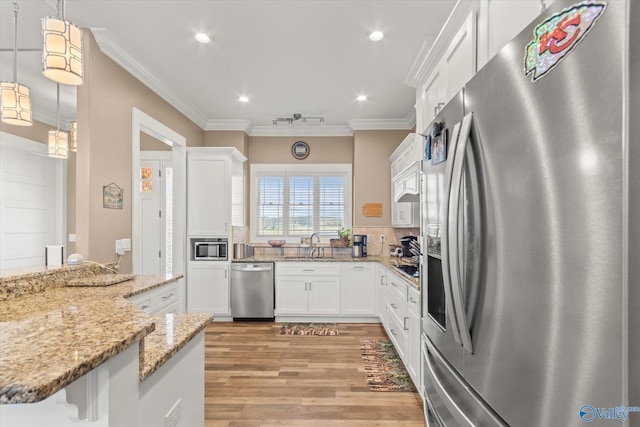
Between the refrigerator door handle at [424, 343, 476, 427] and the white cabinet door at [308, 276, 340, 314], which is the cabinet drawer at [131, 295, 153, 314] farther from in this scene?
the white cabinet door at [308, 276, 340, 314]

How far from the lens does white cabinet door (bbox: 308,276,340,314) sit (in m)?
4.46

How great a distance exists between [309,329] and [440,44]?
342 centimetres

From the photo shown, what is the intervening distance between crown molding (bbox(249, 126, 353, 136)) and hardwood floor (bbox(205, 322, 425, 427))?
311 cm

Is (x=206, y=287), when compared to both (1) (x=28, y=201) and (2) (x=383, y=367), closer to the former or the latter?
(1) (x=28, y=201)

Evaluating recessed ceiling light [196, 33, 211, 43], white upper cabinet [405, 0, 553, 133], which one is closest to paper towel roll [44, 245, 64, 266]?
recessed ceiling light [196, 33, 211, 43]

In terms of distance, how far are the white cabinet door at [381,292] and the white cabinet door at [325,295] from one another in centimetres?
54

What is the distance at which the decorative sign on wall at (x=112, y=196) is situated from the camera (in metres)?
2.77

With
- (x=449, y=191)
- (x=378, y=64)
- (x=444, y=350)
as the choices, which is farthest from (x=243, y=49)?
(x=444, y=350)

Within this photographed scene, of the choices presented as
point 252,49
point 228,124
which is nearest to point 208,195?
point 228,124

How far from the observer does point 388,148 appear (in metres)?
5.01

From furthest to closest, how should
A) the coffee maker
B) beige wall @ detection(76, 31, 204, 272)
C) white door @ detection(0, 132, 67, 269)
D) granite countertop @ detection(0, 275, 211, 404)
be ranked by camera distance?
1. the coffee maker
2. white door @ detection(0, 132, 67, 269)
3. beige wall @ detection(76, 31, 204, 272)
4. granite countertop @ detection(0, 275, 211, 404)

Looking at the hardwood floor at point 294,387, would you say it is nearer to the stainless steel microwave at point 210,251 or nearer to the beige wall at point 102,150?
the stainless steel microwave at point 210,251

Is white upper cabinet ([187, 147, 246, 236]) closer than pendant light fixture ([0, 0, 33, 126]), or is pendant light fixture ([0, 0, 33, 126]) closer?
pendant light fixture ([0, 0, 33, 126])

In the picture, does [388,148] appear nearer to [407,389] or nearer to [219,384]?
[407,389]
